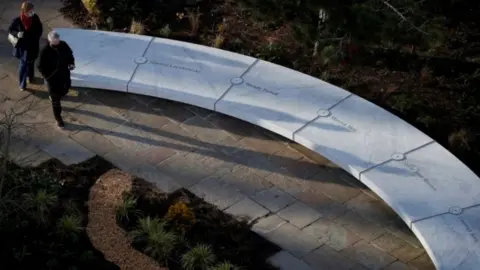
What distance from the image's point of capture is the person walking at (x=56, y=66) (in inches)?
464

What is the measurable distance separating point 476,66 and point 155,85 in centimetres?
445

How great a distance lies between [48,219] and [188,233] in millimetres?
1566

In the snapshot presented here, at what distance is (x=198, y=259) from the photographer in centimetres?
1041

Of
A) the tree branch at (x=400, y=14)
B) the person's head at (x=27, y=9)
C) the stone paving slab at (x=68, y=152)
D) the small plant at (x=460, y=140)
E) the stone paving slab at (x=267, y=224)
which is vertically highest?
the tree branch at (x=400, y=14)

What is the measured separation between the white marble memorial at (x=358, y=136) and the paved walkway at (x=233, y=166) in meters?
0.34

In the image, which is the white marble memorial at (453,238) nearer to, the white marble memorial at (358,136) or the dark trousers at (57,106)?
the white marble memorial at (358,136)

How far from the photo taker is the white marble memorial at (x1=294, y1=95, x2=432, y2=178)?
1169 centimetres

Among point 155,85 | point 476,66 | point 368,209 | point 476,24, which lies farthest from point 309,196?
point 476,24

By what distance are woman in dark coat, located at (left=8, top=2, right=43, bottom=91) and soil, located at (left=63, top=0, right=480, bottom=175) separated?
1.84m

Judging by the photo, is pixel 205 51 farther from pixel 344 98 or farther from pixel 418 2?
pixel 418 2

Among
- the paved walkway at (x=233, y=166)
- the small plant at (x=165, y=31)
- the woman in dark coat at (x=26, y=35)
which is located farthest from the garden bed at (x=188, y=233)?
the small plant at (x=165, y=31)

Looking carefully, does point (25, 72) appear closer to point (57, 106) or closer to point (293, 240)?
point (57, 106)

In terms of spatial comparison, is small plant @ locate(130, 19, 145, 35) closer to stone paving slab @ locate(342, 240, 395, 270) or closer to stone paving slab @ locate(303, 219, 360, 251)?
stone paving slab @ locate(303, 219, 360, 251)

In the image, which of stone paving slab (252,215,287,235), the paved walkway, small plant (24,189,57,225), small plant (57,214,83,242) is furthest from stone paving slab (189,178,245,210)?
small plant (24,189,57,225)
